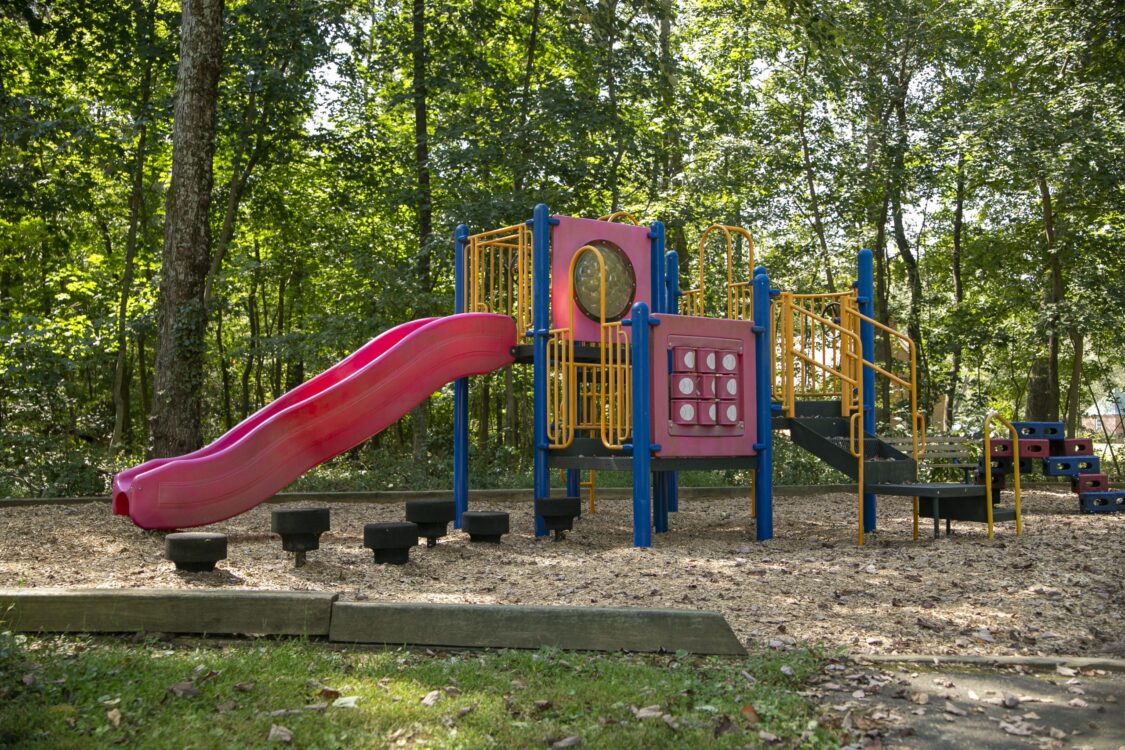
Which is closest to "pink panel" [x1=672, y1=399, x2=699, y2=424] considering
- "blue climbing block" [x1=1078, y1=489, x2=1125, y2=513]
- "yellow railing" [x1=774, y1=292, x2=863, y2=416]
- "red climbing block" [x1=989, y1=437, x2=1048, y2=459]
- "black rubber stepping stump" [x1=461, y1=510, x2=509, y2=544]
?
"yellow railing" [x1=774, y1=292, x2=863, y2=416]

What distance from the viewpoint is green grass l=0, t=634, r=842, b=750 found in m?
3.68

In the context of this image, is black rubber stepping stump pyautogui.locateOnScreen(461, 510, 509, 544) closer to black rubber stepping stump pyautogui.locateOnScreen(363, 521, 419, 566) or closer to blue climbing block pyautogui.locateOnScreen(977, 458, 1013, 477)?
black rubber stepping stump pyautogui.locateOnScreen(363, 521, 419, 566)

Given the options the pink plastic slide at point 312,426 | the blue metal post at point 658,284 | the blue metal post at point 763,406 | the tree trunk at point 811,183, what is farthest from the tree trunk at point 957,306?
the pink plastic slide at point 312,426

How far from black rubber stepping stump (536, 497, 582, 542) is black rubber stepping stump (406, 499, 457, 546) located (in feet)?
2.79

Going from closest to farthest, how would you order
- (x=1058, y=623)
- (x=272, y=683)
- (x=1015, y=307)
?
(x=272, y=683), (x=1058, y=623), (x=1015, y=307)

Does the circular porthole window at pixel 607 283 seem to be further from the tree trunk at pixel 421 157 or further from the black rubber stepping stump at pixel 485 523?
the tree trunk at pixel 421 157

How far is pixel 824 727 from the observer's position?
3.89 m

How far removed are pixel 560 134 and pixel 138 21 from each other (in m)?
6.46

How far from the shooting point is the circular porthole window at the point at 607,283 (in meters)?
9.62

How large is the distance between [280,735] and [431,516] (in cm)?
468

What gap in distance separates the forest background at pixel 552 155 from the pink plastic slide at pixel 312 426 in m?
4.65

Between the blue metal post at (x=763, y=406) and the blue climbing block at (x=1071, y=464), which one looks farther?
the blue climbing block at (x=1071, y=464)

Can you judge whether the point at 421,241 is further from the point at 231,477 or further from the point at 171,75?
the point at 231,477

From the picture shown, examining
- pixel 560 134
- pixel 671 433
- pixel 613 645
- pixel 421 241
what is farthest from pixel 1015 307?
pixel 613 645
